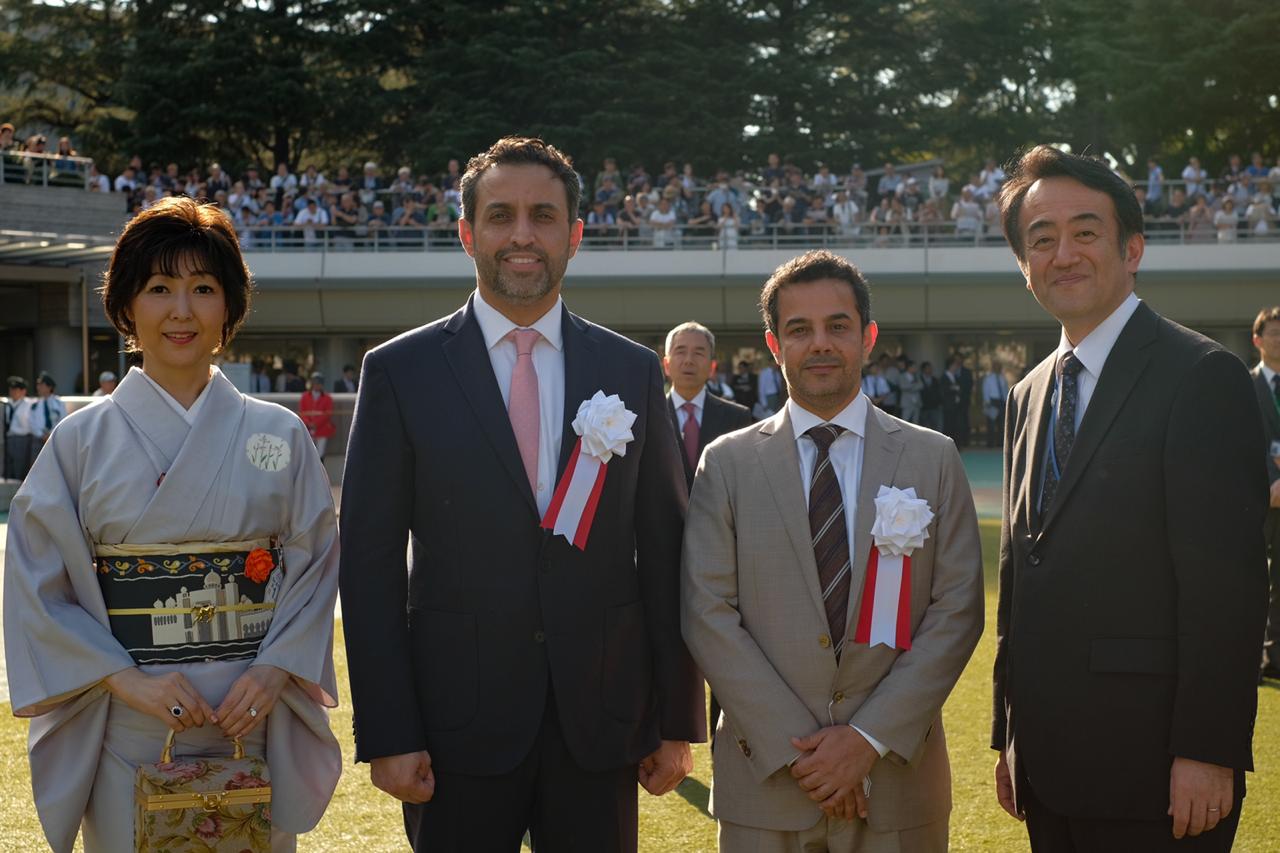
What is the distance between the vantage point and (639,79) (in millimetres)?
33625

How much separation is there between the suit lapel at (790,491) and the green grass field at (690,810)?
192 centimetres

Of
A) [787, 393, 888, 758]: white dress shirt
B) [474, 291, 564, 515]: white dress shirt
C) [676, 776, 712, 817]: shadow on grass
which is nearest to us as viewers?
[474, 291, 564, 515]: white dress shirt

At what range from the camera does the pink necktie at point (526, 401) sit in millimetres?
3049

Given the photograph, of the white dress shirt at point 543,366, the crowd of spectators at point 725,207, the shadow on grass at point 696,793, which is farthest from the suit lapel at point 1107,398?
the crowd of spectators at point 725,207

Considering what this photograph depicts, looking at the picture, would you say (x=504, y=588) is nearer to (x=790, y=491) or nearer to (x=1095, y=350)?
(x=790, y=491)

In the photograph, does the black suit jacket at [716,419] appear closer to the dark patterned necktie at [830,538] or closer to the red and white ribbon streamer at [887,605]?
the dark patterned necktie at [830,538]

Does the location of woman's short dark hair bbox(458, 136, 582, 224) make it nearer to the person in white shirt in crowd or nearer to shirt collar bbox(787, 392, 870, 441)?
shirt collar bbox(787, 392, 870, 441)

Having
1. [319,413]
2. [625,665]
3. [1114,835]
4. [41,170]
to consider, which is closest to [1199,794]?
[1114,835]

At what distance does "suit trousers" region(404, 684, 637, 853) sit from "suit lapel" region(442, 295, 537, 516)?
534 millimetres

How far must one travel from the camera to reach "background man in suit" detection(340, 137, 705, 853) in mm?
2928

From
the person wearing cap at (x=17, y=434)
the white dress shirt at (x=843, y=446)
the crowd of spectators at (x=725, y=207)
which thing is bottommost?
the person wearing cap at (x=17, y=434)

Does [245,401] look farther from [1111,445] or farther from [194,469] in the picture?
[1111,445]

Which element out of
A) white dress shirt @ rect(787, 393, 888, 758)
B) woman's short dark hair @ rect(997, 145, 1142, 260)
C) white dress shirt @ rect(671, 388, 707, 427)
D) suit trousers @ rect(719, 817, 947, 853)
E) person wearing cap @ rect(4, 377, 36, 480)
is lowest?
person wearing cap @ rect(4, 377, 36, 480)

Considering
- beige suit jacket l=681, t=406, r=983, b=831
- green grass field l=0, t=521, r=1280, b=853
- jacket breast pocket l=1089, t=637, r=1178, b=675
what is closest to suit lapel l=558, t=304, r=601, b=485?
beige suit jacket l=681, t=406, r=983, b=831
